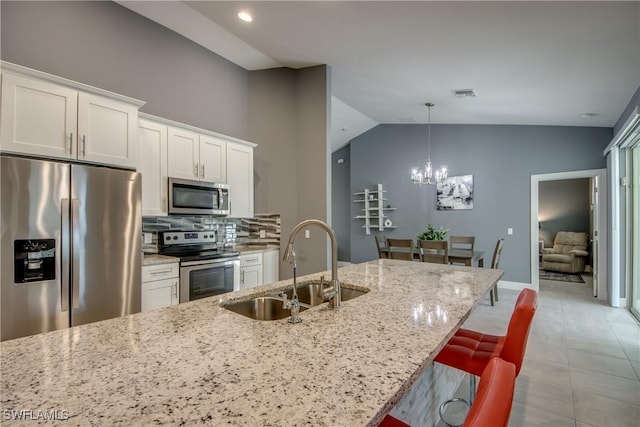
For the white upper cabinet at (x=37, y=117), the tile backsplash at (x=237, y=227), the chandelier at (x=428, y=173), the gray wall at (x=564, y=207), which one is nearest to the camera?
the white upper cabinet at (x=37, y=117)

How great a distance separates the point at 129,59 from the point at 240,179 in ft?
5.63

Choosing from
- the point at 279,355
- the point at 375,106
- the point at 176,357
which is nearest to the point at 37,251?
the point at 176,357

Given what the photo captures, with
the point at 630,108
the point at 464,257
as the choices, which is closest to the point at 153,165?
the point at 464,257

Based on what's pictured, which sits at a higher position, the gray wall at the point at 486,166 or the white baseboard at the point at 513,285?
the gray wall at the point at 486,166

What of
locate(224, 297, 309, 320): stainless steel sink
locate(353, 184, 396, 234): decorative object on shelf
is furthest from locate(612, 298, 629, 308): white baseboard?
locate(224, 297, 309, 320): stainless steel sink

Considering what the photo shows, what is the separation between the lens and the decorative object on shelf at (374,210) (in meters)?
6.93

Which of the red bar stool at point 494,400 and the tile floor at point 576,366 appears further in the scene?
the tile floor at point 576,366

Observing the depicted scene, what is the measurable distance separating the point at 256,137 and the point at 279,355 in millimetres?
3969

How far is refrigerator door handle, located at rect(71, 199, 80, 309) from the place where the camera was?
7.16 ft

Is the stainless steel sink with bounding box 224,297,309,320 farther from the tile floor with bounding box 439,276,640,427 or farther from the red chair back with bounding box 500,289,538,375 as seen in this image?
the tile floor with bounding box 439,276,640,427

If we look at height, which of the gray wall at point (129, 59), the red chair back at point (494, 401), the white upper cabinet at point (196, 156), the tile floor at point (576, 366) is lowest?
the tile floor at point (576, 366)

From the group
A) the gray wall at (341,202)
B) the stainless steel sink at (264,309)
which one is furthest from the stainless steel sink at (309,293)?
the gray wall at (341,202)

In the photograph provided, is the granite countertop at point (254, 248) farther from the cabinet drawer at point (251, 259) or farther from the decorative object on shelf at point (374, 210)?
the decorative object on shelf at point (374, 210)

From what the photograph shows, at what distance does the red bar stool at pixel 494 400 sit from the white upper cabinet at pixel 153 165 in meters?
3.16
